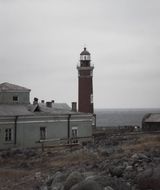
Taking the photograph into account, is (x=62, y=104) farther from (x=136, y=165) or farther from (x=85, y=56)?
(x=136, y=165)

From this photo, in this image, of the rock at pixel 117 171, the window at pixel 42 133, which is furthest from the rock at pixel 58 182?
the window at pixel 42 133

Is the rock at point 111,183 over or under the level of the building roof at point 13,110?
under

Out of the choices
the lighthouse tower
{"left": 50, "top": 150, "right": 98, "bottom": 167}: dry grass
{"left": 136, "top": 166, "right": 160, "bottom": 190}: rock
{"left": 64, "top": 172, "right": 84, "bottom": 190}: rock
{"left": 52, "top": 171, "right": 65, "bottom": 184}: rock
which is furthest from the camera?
the lighthouse tower

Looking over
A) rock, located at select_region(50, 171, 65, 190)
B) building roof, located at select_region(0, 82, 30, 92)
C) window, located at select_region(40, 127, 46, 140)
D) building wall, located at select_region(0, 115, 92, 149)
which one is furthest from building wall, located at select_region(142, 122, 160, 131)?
rock, located at select_region(50, 171, 65, 190)

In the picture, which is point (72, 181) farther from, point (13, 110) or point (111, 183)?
point (13, 110)

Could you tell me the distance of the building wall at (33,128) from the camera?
38781mm

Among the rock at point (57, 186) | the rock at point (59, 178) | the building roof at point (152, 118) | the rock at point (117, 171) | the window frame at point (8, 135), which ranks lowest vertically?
the rock at point (57, 186)

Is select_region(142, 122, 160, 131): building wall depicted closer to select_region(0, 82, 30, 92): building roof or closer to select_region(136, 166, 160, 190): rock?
select_region(0, 82, 30, 92): building roof

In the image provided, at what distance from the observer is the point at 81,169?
2370cm

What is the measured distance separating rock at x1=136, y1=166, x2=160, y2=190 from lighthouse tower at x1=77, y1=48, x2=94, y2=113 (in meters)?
42.9

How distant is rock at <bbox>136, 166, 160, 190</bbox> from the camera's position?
1703 cm

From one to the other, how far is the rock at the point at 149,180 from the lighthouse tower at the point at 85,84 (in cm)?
4287

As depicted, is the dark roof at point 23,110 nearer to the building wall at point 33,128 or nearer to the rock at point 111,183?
the building wall at point 33,128

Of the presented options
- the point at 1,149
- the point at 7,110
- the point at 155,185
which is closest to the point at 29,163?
the point at 1,149
